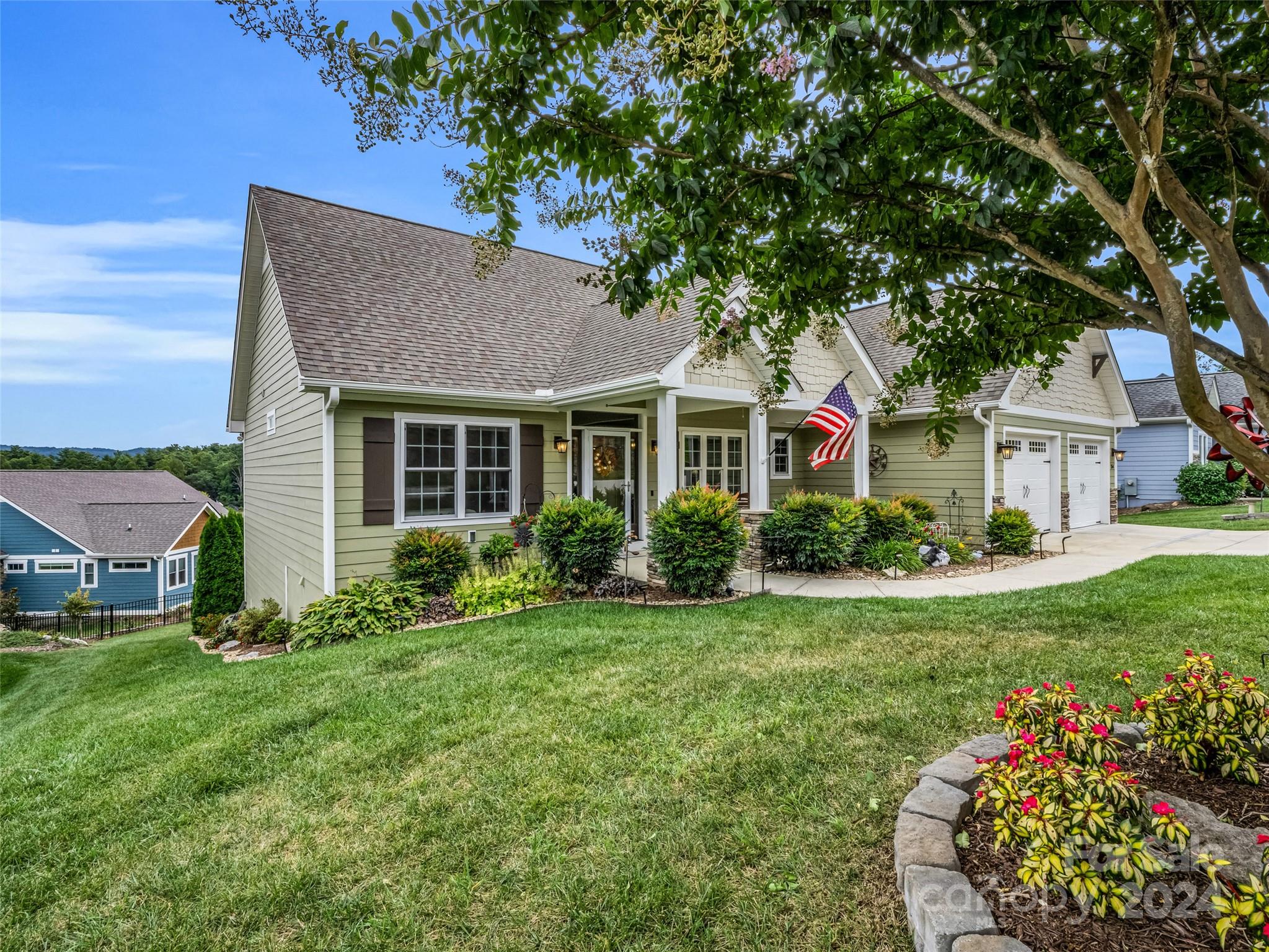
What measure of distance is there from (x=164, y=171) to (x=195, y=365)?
19.8 m

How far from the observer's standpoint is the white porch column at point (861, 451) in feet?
37.4

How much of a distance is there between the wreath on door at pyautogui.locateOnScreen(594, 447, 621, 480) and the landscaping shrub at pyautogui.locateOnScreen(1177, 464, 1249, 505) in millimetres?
20829

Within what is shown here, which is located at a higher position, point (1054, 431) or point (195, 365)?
point (195, 365)

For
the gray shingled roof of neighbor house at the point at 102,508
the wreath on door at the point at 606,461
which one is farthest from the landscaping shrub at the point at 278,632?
the gray shingled roof of neighbor house at the point at 102,508

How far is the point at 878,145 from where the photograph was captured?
2.72 metres

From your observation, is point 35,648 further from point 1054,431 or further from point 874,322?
point 1054,431

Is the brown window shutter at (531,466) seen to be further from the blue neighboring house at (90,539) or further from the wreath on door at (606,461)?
the blue neighboring house at (90,539)

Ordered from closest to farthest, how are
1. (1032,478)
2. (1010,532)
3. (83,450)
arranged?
(1010,532) < (1032,478) < (83,450)

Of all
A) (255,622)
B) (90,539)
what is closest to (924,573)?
(255,622)

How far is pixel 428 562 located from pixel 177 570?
27172 millimetres

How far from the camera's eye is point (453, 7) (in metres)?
1.80

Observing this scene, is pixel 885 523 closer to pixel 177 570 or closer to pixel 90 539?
pixel 90 539

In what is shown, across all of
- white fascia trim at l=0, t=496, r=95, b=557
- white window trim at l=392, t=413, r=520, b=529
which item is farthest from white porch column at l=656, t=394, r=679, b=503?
white fascia trim at l=0, t=496, r=95, b=557

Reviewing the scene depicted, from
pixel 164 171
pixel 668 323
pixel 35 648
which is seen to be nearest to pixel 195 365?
pixel 164 171
